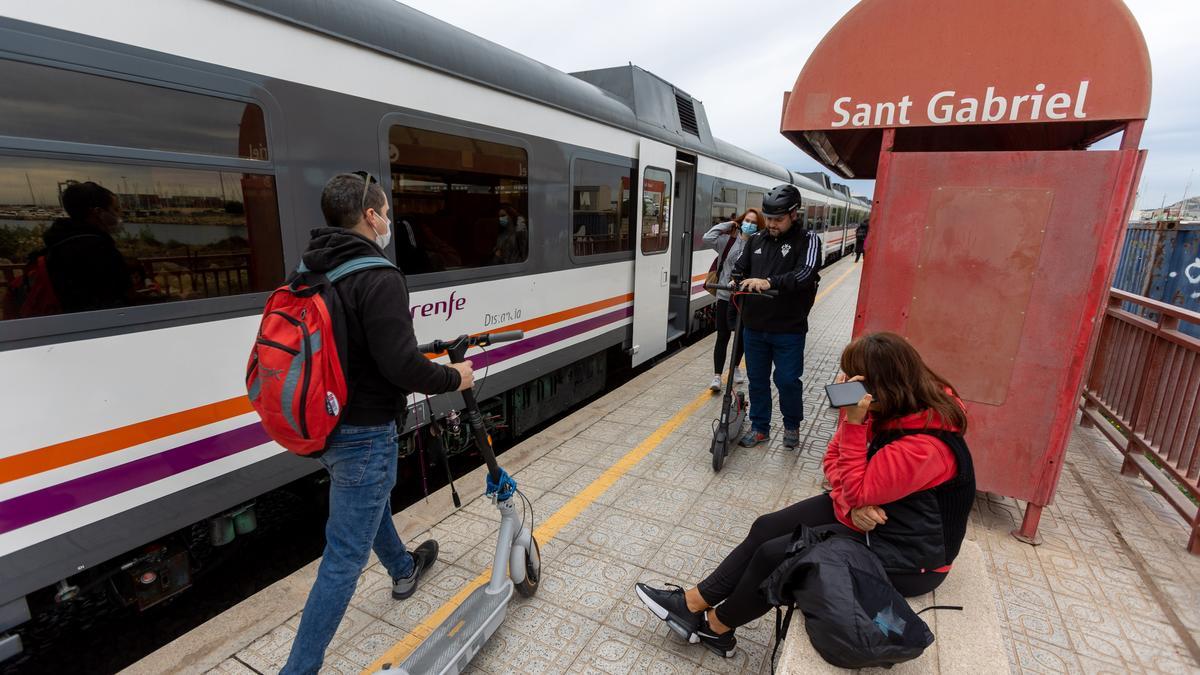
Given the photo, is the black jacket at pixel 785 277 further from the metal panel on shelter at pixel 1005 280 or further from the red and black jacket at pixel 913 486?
the red and black jacket at pixel 913 486

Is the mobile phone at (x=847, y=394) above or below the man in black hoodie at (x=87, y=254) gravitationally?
below

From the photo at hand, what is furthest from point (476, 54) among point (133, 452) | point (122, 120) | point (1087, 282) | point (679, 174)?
point (679, 174)

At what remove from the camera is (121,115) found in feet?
6.68

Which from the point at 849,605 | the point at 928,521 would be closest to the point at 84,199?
the point at 849,605

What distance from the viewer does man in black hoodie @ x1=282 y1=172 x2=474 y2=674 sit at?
187cm

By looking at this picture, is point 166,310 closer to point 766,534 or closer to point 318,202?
point 318,202

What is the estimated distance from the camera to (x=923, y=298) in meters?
3.15

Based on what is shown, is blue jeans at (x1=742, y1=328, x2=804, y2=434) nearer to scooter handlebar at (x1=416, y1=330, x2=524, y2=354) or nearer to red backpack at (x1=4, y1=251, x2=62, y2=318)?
scooter handlebar at (x1=416, y1=330, x2=524, y2=354)

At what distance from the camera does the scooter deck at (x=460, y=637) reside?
2037mm

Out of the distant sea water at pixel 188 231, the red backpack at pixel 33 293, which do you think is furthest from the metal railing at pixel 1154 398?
the red backpack at pixel 33 293

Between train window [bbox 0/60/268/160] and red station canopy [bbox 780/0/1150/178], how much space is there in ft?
9.19

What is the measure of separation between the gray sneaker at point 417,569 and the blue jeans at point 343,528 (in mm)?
611

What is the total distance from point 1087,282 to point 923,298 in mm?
703

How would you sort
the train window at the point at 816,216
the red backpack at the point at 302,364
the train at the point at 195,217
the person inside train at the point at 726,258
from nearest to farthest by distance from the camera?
the red backpack at the point at 302,364 < the train at the point at 195,217 < the person inside train at the point at 726,258 < the train window at the point at 816,216
